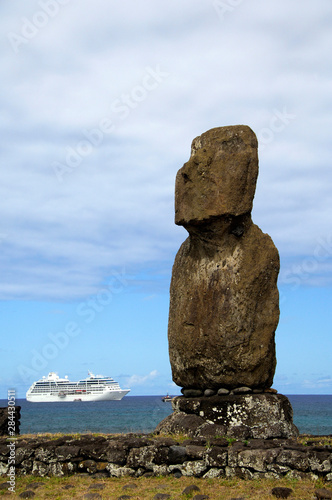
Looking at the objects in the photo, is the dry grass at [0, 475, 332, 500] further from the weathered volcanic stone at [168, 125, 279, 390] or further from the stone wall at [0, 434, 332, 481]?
the weathered volcanic stone at [168, 125, 279, 390]

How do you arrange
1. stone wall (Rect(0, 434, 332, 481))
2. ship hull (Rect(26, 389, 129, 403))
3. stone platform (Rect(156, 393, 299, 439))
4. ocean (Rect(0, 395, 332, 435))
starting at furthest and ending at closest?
ship hull (Rect(26, 389, 129, 403)), ocean (Rect(0, 395, 332, 435)), stone platform (Rect(156, 393, 299, 439)), stone wall (Rect(0, 434, 332, 481))

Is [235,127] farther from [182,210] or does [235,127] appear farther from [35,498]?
[35,498]

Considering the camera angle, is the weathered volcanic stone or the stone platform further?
the weathered volcanic stone

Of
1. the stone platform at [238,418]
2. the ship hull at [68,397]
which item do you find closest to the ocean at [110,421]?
the stone platform at [238,418]

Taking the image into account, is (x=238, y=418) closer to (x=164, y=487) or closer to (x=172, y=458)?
(x=172, y=458)

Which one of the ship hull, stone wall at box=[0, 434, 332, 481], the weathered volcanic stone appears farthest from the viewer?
the ship hull

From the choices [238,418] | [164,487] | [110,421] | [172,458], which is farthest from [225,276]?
[110,421]

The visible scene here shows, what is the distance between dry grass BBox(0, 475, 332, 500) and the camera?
7742 mm

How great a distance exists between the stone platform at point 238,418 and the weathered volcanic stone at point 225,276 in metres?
0.35

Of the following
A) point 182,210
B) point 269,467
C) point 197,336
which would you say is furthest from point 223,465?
point 182,210

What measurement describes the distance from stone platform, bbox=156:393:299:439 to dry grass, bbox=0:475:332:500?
1408 mm

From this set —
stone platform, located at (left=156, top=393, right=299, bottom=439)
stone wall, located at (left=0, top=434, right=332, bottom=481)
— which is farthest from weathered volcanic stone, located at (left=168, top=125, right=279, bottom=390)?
stone wall, located at (left=0, top=434, right=332, bottom=481)

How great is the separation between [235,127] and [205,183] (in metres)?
1.18

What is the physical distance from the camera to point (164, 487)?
8266 mm
